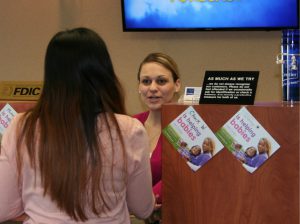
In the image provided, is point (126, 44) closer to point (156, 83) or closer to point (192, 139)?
point (156, 83)

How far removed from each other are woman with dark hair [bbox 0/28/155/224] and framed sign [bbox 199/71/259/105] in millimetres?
281

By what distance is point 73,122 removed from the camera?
1270 millimetres

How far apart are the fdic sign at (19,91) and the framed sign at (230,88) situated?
3.13 ft

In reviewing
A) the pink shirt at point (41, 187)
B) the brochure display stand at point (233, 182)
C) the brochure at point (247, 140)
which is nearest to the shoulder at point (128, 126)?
the pink shirt at point (41, 187)

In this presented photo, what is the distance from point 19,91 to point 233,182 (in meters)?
1.19

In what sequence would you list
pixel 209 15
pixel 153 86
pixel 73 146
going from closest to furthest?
1. pixel 73 146
2. pixel 153 86
3. pixel 209 15

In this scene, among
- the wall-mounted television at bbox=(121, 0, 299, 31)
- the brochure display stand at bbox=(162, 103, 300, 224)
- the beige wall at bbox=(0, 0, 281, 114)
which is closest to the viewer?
the brochure display stand at bbox=(162, 103, 300, 224)

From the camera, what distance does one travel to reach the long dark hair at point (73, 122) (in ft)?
4.13

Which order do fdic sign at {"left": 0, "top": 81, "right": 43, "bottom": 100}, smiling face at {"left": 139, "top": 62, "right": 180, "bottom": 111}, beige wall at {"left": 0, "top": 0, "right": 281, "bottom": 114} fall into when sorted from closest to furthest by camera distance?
1. fdic sign at {"left": 0, "top": 81, "right": 43, "bottom": 100}
2. smiling face at {"left": 139, "top": 62, "right": 180, "bottom": 111}
3. beige wall at {"left": 0, "top": 0, "right": 281, "bottom": 114}

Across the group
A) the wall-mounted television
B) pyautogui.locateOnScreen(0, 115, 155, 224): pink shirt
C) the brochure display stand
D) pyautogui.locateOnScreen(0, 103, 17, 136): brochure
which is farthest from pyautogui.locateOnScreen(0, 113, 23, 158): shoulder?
the wall-mounted television

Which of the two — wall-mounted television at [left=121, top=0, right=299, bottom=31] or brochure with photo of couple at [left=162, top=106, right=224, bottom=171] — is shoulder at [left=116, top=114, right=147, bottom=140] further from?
wall-mounted television at [left=121, top=0, right=299, bottom=31]

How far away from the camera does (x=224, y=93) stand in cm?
148

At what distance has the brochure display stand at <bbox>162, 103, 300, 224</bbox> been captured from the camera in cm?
139

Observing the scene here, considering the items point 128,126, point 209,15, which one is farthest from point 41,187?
point 209,15
